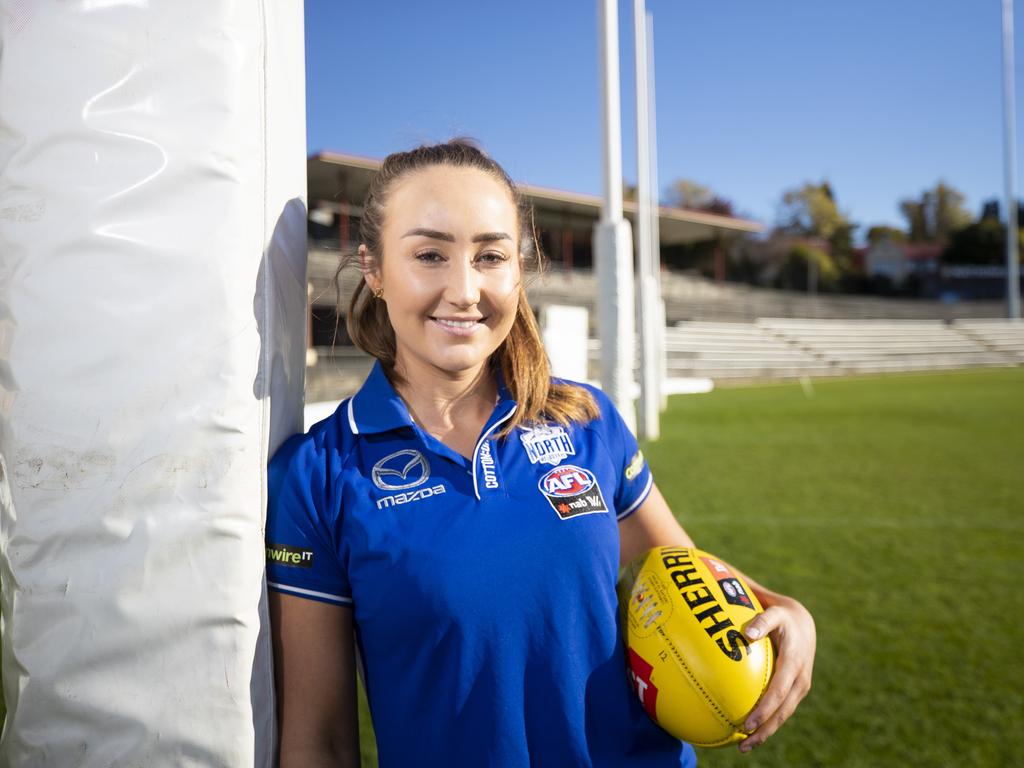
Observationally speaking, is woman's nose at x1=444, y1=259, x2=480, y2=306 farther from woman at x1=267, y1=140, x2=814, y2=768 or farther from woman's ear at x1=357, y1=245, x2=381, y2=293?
woman's ear at x1=357, y1=245, x2=381, y2=293

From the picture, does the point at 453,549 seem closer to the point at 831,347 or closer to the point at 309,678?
the point at 309,678

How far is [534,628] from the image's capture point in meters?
1.19

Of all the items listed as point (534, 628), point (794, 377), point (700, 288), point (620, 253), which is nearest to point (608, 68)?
point (620, 253)

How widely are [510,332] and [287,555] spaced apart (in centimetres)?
66

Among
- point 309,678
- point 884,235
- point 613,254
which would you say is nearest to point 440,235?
point 309,678

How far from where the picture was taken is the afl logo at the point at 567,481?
1294 mm

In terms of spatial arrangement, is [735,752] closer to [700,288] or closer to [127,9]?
[127,9]

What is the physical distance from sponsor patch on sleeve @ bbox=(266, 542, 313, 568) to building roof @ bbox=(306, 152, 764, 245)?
10.6m

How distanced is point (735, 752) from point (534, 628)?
4.90 ft

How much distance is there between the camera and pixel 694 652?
132cm

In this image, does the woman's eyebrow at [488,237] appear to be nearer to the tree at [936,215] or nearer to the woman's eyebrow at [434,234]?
the woman's eyebrow at [434,234]

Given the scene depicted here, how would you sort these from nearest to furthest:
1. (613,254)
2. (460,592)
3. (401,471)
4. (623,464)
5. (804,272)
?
(460,592)
(401,471)
(623,464)
(613,254)
(804,272)

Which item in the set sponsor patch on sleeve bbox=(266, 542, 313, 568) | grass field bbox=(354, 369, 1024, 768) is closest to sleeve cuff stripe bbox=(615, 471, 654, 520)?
sponsor patch on sleeve bbox=(266, 542, 313, 568)

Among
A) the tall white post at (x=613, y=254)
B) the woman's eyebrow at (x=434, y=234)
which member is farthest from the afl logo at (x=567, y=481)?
the tall white post at (x=613, y=254)
